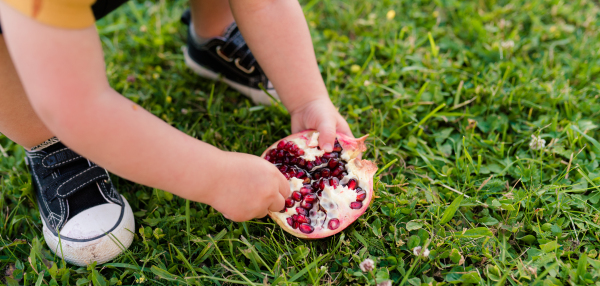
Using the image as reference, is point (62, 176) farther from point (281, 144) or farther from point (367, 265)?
point (367, 265)

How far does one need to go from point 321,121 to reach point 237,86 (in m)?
0.80

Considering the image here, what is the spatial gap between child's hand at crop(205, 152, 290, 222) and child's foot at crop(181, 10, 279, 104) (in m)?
0.93

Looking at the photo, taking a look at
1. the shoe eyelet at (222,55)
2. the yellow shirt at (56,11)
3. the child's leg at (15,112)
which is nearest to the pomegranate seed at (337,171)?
the shoe eyelet at (222,55)

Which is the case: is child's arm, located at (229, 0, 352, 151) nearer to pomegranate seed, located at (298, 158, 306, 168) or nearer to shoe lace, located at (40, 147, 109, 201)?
pomegranate seed, located at (298, 158, 306, 168)

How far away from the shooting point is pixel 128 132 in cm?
118

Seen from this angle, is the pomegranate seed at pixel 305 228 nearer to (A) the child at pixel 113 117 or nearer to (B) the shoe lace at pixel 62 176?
(A) the child at pixel 113 117

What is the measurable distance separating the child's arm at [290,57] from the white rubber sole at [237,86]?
1.22ft

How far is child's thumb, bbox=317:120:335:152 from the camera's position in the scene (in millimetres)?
1819

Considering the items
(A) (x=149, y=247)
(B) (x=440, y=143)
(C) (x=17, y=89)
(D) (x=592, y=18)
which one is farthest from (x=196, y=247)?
(D) (x=592, y=18)

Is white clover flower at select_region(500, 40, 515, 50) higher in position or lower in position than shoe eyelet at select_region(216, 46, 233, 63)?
lower

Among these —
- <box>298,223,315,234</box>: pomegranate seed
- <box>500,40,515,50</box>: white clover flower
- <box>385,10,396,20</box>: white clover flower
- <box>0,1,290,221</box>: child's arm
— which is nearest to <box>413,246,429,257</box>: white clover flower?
<box>298,223,315,234</box>: pomegranate seed

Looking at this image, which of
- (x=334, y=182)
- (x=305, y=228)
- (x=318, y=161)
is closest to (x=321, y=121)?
(x=318, y=161)

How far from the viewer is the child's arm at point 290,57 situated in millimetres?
1765

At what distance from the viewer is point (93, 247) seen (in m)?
1.65
